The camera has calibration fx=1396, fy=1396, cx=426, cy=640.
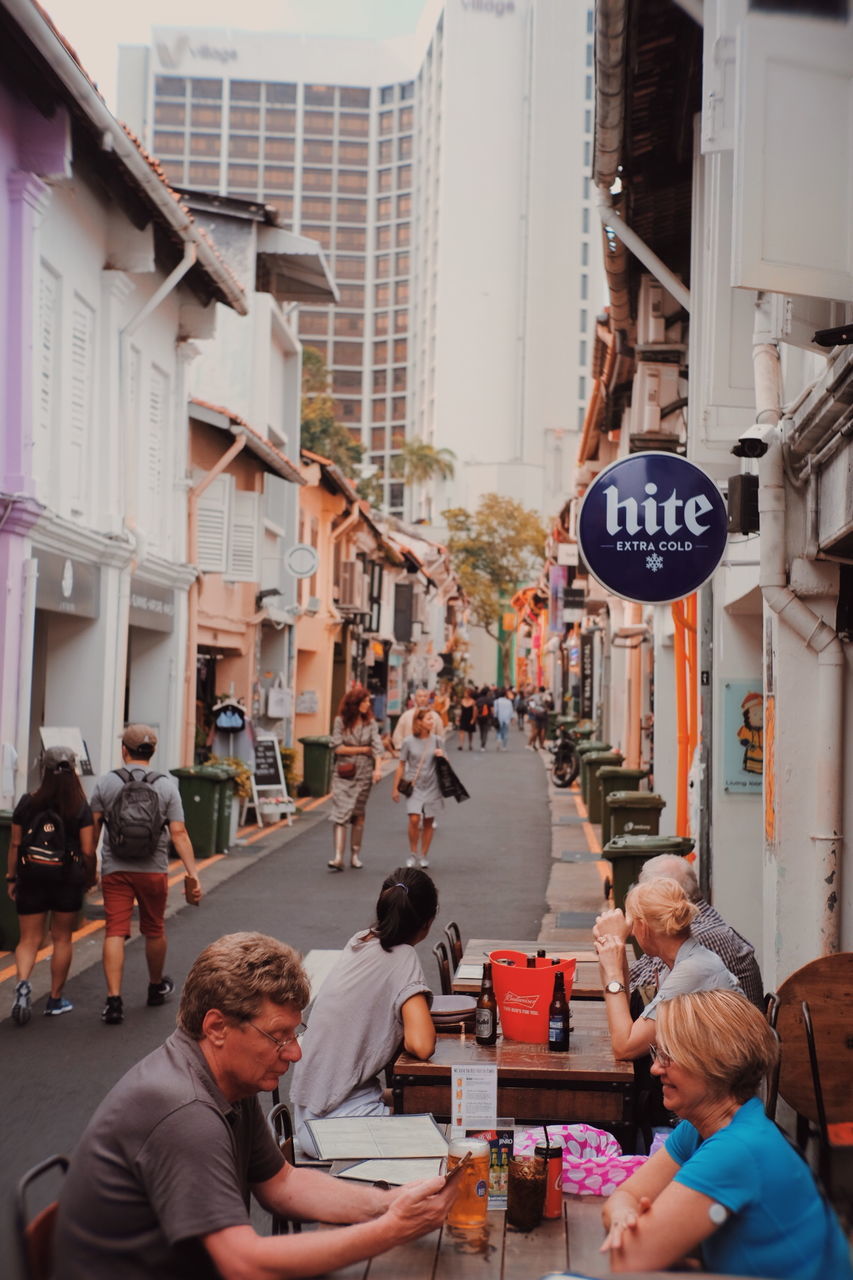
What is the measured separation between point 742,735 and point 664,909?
567 centimetres

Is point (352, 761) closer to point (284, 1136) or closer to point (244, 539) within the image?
point (244, 539)

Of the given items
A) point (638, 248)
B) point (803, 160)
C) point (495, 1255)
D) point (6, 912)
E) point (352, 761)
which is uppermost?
point (638, 248)

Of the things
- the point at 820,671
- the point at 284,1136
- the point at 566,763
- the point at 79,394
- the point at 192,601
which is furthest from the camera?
the point at 566,763

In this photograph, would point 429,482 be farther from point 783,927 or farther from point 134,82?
point 783,927

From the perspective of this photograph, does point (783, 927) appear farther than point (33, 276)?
No

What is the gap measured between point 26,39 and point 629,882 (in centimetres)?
795

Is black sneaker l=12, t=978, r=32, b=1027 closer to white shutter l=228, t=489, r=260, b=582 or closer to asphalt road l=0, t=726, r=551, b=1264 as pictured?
asphalt road l=0, t=726, r=551, b=1264

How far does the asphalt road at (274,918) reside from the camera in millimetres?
6934

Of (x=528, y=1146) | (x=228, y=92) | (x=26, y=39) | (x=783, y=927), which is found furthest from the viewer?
(x=228, y=92)

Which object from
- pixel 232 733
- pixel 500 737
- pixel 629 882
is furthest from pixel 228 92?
pixel 629 882

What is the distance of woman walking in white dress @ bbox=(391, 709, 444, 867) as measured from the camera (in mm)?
15281

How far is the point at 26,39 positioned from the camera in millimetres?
10672

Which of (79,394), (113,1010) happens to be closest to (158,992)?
(113,1010)

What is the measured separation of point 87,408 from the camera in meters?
14.4
